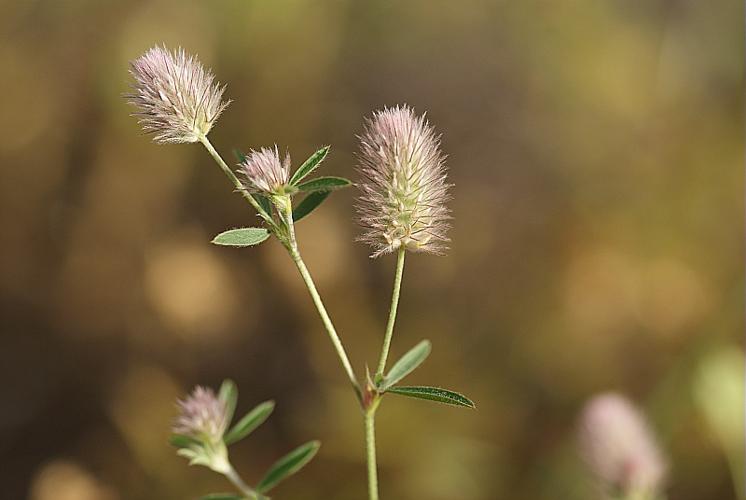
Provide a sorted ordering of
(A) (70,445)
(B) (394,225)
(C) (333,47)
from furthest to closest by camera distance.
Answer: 1. (C) (333,47)
2. (A) (70,445)
3. (B) (394,225)

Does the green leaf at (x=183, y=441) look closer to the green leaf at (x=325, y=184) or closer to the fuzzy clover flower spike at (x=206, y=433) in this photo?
the fuzzy clover flower spike at (x=206, y=433)

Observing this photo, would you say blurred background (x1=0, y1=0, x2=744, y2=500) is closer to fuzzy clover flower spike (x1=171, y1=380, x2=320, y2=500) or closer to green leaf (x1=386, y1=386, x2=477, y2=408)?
fuzzy clover flower spike (x1=171, y1=380, x2=320, y2=500)

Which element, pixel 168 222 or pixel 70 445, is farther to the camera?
pixel 168 222

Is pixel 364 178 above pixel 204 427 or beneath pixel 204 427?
above

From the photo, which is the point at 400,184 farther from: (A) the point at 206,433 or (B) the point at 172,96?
(A) the point at 206,433

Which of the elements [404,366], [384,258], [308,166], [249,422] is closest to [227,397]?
[249,422]

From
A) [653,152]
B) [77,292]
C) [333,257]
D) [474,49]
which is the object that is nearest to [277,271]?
[333,257]

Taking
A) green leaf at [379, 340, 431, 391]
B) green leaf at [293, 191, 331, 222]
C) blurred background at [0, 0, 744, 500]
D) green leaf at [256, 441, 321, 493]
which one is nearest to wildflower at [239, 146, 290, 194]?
green leaf at [293, 191, 331, 222]

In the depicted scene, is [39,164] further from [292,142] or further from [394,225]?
[394,225]
